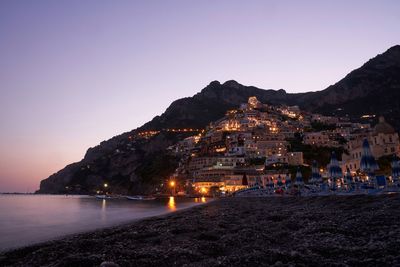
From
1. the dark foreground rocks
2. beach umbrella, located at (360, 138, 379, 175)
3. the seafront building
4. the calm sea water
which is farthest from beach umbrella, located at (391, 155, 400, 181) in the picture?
the seafront building

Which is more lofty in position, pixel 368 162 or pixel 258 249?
pixel 368 162

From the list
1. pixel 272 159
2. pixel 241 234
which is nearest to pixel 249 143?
pixel 272 159

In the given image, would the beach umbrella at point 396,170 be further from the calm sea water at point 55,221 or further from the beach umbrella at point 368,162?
the calm sea water at point 55,221

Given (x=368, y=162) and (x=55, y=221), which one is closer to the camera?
(x=368, y=162)

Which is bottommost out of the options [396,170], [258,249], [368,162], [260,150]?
[258,249]

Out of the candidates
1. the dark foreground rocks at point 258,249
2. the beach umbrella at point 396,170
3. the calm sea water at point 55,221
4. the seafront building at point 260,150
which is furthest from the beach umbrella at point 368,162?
the seafront building at point 260,150

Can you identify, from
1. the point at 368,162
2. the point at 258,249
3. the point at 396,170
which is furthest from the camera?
the point at 368,162

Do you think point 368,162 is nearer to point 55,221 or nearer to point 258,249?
point 258,249

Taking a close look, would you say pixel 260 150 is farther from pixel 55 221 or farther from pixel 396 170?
pixel 55 221

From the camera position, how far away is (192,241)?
599 inches

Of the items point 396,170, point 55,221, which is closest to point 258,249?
point 396,170

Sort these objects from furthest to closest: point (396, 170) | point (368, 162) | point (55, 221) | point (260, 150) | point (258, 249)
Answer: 1. point (260, 150)
2. point (55, 221)
3. point (368, 162)
4. point (396, 170)
5. point (258, 249)

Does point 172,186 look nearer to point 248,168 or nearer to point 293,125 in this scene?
point 248,168

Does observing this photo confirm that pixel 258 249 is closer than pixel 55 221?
Yes
